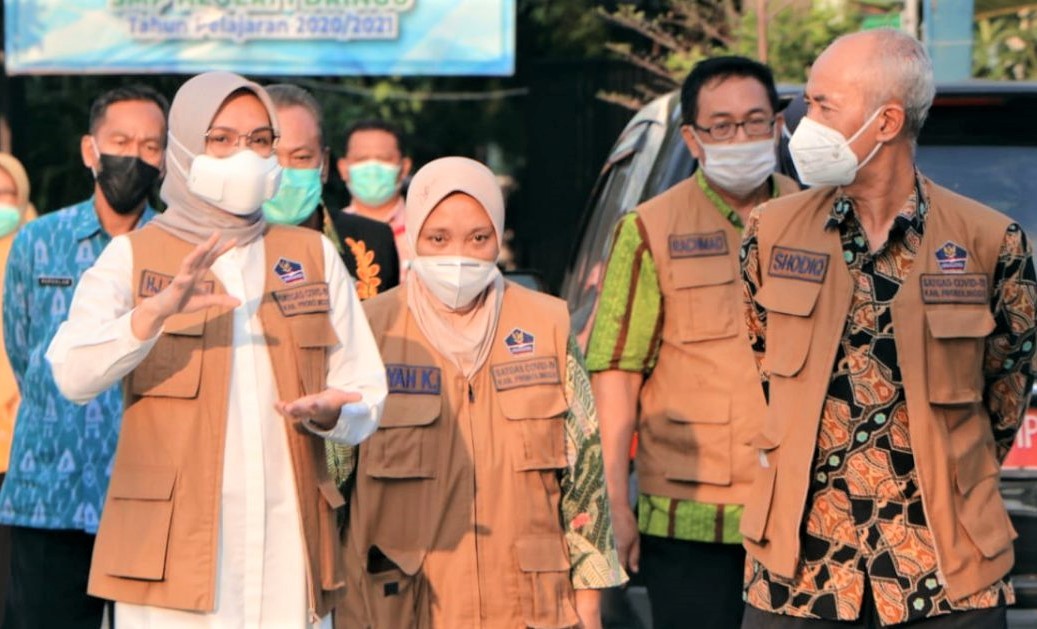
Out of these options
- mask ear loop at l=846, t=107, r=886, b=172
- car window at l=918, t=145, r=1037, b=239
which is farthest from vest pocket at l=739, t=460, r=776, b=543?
car window at l=918, t=145, r=1037, b=239

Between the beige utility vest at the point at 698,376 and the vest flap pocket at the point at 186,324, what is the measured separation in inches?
Answer: 64.3

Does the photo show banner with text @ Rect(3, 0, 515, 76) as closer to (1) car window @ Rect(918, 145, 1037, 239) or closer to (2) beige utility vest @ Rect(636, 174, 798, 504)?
(1) car window @ Rect(918, 145, 1037, 239)

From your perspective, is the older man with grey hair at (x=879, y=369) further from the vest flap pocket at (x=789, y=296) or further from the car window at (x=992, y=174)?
the car window at (x=992, y=174)

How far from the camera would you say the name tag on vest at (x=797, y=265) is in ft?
15.1

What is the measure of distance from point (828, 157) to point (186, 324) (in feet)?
4.73

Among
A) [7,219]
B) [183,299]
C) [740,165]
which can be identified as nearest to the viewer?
[183,299]

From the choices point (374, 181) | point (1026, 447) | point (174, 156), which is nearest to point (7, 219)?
point (374, 181)

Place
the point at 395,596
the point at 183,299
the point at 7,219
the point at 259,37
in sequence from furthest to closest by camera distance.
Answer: the point at 259,37 < the point at 7,219 < the point at 395,596 < the point at 183,299

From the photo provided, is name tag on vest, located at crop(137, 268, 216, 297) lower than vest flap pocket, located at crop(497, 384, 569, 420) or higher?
higher

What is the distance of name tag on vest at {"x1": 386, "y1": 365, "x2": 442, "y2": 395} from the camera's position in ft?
16.2

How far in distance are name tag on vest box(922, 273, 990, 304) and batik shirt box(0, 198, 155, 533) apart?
8.25ft

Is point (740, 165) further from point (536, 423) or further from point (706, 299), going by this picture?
point (536, 423)

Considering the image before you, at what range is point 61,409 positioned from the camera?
5.98 m

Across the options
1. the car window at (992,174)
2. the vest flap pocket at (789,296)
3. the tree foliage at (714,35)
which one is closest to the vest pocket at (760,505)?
the vest flap pocket at (789,296)
